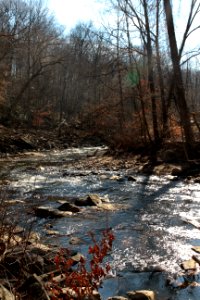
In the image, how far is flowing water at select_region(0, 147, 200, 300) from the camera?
5586 mm

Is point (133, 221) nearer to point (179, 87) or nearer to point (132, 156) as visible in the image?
point (179, 87)

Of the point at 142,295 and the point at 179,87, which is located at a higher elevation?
the point at 179,87

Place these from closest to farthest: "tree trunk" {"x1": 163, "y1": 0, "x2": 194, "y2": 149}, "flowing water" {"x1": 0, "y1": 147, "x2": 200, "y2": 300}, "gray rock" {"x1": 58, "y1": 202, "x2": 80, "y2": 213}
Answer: "flowing water" {"x1": 0, "y1": 147, "x2": 200, "y2": 300} → "gray rock" {"x1": 58, "y1": 202, "x2": 80, "y2": 213} → "tree trunk" {"x1": 163, "y1": 0, "x2": 194, "y2": 149}

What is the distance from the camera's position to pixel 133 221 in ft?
28.1

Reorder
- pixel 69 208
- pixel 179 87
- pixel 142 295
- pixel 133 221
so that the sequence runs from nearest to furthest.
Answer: pixel 142 295, pixel 133 221, pixel 69 208, pixel 179 87

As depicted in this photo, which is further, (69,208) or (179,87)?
(179,87)

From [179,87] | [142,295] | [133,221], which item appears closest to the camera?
[142,295]

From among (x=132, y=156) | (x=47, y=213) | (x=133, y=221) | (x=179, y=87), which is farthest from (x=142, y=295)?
(x=132, y=156)

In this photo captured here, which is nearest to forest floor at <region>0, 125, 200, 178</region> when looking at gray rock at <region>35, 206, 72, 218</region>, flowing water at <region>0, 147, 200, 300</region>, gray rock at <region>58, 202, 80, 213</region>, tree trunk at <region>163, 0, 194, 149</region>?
tree trunk at <region>163, 0, 194, 149</region>

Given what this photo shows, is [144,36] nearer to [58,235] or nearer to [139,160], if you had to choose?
A: [139,160]

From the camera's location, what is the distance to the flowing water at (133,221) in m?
5.59

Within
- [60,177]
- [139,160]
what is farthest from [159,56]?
[60,177]

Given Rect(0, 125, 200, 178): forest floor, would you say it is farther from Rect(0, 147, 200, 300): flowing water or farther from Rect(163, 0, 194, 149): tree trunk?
Rect(0, 147, 200, 300): flowing water

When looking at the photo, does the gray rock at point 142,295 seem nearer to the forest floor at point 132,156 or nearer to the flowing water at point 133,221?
the flowing water at point 133,221
